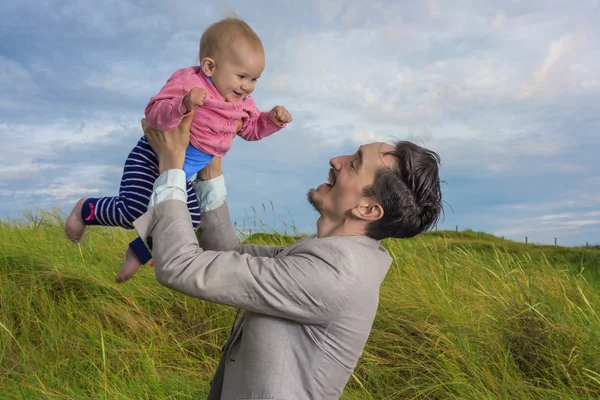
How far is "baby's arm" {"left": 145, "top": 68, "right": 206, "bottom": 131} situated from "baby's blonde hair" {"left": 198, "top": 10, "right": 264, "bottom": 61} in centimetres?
12

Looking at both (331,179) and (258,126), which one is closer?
(331,179)

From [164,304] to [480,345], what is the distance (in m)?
2.32

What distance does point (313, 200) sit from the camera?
2230mm

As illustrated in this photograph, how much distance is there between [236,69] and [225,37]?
0.43ft

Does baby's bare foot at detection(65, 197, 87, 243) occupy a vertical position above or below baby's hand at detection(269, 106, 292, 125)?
below

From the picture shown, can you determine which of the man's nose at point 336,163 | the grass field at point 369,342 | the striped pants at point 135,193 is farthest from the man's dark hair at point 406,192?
the grass field at point 369,342

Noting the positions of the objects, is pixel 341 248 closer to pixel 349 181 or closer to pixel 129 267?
pixel 349 181

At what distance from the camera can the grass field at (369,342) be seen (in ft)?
11.4

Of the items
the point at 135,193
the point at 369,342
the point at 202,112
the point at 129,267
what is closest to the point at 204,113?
the point at 202,112

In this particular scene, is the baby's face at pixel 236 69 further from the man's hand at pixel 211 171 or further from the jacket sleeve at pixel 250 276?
the jacket sleeve at pixel 250 276

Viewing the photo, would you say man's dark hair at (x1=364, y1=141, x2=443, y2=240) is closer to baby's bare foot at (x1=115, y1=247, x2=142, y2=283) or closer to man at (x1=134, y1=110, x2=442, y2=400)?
man at (x1=134, y1=110, x2=442, y2=400)

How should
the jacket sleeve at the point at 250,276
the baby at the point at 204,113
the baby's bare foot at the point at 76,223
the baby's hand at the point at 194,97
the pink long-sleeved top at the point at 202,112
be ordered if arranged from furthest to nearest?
1. the baby's bare foot at the point at 76,223
2. the baby at the point at 204,113
3. the pink long-sleeved top at the point at 202,112
4. the baby's hand at the point at 194,97
5. the jacket sleeve at the point at 250,276

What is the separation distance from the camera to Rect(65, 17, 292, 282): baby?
233 cm

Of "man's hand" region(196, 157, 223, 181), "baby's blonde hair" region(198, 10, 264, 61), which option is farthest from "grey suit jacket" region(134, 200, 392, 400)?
"baby's blonde hair" region(198, 10, 264, 61)
